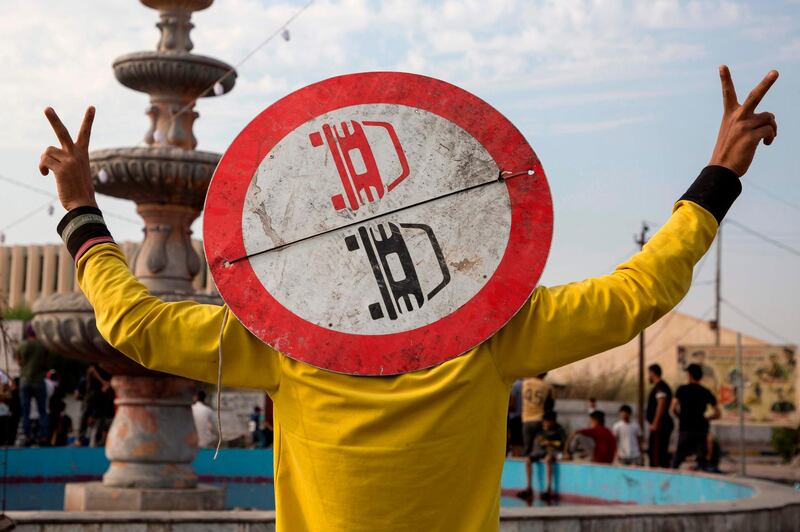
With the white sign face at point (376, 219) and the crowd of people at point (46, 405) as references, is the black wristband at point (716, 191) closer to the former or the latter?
the white sign face at point (376, 219)

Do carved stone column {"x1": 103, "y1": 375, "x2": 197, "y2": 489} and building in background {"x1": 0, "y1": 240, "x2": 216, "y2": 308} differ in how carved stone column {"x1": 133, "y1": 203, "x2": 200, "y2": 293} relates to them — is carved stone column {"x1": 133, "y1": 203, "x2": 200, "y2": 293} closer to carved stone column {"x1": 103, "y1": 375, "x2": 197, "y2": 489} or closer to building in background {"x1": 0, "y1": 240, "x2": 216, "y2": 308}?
carved stone column {"x1": 103, "y1": 375, "x2": 197, "y2": 489}

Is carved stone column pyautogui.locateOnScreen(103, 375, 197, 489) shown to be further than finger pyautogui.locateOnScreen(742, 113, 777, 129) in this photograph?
Yes

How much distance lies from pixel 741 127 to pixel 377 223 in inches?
31.1

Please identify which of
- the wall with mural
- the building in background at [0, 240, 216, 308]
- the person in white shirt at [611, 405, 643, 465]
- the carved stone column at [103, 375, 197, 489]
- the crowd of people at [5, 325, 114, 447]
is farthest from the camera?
the building in background at [0, 240, 216, 308]

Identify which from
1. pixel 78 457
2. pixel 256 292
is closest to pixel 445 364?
pixel 256 292

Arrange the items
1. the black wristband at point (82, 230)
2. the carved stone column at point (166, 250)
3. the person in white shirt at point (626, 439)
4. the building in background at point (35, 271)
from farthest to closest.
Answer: the building in background at point (35, 271) → the person in white shirt at point (626, 439) → the carved stone column at point (166, 250) → the black wristband at point (82, 230)

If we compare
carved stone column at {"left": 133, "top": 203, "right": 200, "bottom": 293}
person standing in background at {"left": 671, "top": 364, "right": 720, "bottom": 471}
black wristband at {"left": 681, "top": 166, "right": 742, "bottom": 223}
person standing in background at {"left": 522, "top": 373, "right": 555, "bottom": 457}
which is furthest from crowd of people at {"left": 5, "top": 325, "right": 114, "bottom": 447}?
black wristband at {"left": 681, "top": 166, "right": 742, "bottom": 223}

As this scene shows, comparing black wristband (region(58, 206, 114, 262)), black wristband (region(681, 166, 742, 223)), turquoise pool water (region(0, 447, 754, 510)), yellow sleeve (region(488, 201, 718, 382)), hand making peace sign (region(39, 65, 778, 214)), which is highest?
hand making peace sign (region(39, 65, 778, 214))

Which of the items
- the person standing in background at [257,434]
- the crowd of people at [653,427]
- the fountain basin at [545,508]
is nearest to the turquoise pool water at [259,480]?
the fountain basin at [545,508]

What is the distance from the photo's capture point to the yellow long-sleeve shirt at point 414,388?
7.43ft

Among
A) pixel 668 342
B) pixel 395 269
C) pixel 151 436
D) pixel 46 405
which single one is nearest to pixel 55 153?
pixel 395 269

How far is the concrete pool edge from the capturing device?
6266mm

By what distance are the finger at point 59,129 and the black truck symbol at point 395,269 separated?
69 cm

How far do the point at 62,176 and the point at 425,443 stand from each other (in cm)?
100
